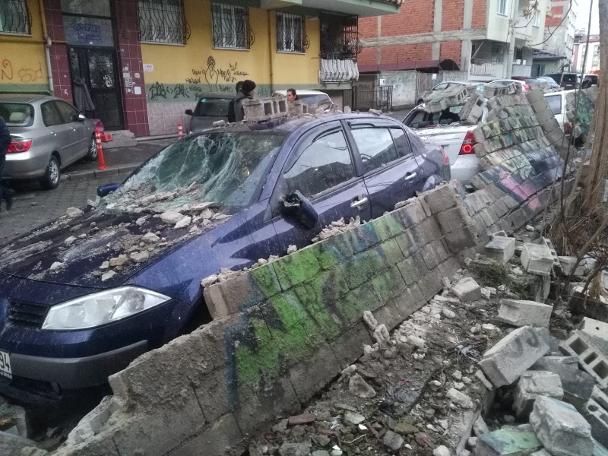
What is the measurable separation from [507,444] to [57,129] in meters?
9.47

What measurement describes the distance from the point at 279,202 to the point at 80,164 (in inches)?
368

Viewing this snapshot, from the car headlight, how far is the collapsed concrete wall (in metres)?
0.43

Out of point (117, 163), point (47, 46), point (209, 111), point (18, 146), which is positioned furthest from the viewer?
point (47, 46)

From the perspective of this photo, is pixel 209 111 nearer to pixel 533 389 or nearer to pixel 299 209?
pixel 299 209

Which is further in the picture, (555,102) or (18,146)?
(555,102)

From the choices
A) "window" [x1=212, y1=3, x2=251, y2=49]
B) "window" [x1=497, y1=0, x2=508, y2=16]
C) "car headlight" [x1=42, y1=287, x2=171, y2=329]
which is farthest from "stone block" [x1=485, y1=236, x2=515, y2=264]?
"window" [x1=497, y1=0, x2=508, y2=16]

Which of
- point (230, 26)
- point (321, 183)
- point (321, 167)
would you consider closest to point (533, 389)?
point (321, 183)

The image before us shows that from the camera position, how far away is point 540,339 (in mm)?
3301

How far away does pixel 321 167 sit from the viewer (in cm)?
412

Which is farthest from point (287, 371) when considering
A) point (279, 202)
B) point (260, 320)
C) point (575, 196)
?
point (575, 196)

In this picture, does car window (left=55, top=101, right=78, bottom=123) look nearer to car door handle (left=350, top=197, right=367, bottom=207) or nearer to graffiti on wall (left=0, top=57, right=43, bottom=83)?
graffiti on wall (left=0, top=57, right=43, bottom=83)

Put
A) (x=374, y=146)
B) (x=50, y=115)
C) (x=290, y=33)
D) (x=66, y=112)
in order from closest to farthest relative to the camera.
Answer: (x=374, y=146)
(x=50, y=115)
(x=66, y=112)
(x=290, y=33)

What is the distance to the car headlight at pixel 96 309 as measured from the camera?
2.73m

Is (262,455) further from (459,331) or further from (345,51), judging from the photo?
(345,51)
